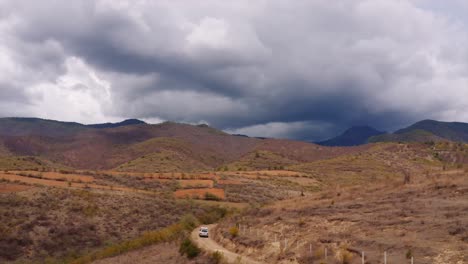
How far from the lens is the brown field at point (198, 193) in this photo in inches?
3152

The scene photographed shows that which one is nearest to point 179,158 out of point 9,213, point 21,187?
point 21,187

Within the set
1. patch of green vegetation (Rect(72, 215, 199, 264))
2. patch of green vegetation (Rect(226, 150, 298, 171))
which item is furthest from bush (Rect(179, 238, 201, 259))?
patch of green vegetation (Rect(226, 150, 298, 171))

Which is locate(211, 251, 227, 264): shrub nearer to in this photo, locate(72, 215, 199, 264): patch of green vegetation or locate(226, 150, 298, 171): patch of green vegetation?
locate(72, 215, 199, 264): patch of green vegetation

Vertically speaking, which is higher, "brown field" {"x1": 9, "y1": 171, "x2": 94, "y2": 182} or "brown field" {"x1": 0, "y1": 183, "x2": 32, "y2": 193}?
"brown field" {"x1": 9, "y1": 171, "x2": 94, "y2": 182}

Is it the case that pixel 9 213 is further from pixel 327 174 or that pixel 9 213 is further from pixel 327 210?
pixel 327 174

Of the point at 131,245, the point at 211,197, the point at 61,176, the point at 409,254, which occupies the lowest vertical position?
the point at 131,245

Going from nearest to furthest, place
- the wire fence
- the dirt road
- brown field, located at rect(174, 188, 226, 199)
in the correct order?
the wire fence, the dirt road, brown field, located at rect(174, 188, 226, 199)

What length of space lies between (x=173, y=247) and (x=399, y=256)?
82.7 feet

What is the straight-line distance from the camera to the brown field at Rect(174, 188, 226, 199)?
8006 centimetres

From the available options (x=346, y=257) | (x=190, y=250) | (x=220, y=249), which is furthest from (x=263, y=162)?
(x=346, y=257)

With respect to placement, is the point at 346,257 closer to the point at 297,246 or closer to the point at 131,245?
the point at 297,246

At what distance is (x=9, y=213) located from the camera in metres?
50.6

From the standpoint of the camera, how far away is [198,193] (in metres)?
82.9

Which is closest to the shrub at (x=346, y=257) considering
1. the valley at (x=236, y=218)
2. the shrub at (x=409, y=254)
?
the valley at (x=236, y=218)
